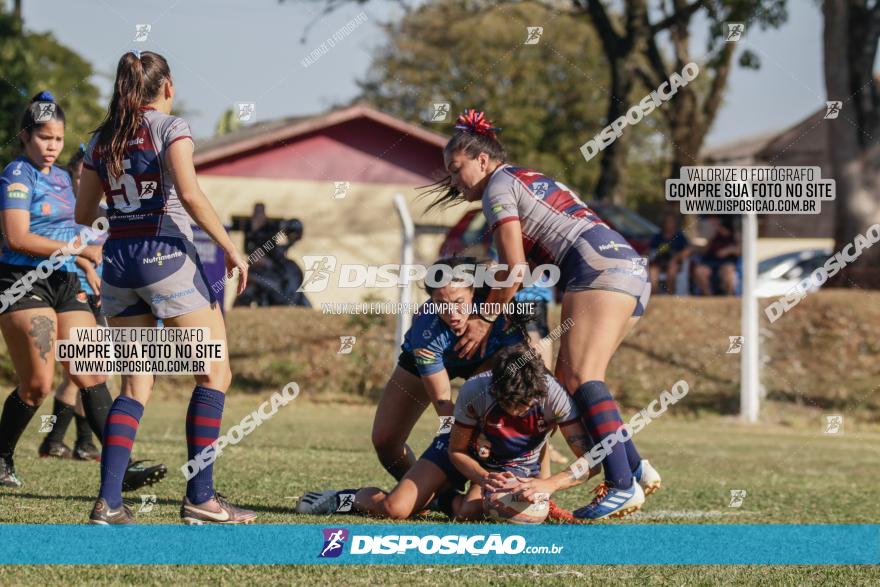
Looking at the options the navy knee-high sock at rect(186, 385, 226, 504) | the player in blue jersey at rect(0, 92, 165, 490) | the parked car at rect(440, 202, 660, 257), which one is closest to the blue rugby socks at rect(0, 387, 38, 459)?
the player in blue jersey at rect(0, 92, 165, 490)

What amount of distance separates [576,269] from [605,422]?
2.67 feet

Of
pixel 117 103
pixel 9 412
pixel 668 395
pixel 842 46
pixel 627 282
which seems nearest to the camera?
pixel 117 103

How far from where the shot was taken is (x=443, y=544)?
482 cm

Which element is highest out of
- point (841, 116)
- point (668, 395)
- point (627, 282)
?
point (841, 116)

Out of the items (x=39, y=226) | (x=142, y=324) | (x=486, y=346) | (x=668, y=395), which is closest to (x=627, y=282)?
(x=486, y=346)

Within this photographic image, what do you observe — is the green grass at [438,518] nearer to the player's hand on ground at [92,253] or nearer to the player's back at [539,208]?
the player's hand on ground at [92,253]

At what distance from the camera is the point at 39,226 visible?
23.9 ft

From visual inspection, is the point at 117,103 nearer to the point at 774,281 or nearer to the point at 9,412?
the point at 9,412

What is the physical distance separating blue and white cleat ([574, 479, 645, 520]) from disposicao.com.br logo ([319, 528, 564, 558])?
1.04 metres

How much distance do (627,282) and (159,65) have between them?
258 centimetres

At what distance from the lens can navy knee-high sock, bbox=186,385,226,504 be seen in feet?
18.3

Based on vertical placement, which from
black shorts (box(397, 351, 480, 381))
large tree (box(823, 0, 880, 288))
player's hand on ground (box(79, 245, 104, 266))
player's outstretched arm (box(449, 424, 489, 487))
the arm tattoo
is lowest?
player's outstretched arm (box(449, 424, 489, 487))

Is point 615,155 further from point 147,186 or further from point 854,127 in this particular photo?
point 147,186

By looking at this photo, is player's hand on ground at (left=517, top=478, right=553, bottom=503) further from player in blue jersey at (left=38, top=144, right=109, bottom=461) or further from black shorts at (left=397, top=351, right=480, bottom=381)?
player in blue jersey at (left=38, top=144, right=109, bottom=461)
